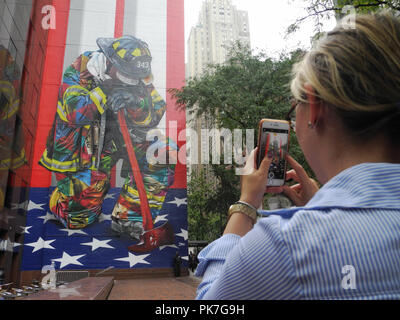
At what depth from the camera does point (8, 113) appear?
939cm

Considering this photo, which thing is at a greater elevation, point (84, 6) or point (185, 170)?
point (84, 6)

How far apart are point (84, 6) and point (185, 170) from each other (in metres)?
9.29

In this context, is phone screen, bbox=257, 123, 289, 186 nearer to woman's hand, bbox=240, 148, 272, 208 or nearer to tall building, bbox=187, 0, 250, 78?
woman's hand, bbox=240, 148, 272, 208

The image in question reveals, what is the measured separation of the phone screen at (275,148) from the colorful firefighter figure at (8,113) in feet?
30.6

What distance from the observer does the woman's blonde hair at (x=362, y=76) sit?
2.00 ft

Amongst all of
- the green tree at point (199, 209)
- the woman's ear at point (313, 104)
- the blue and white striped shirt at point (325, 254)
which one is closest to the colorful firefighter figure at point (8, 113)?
the green tree at point (199, 209)

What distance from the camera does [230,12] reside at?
24281 millimetres

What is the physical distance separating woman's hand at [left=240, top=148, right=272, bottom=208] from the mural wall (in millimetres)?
13737

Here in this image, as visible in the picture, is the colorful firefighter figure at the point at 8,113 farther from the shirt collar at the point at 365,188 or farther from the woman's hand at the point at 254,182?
the shirt collar at the point at 365,188

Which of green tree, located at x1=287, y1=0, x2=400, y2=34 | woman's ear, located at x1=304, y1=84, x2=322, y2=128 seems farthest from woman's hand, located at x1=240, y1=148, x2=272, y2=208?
green tree, located at x1=287, y1=0, x2=400, y2=34

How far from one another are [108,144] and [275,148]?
46.4 feet

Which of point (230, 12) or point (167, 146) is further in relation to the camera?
point (230, 12)
